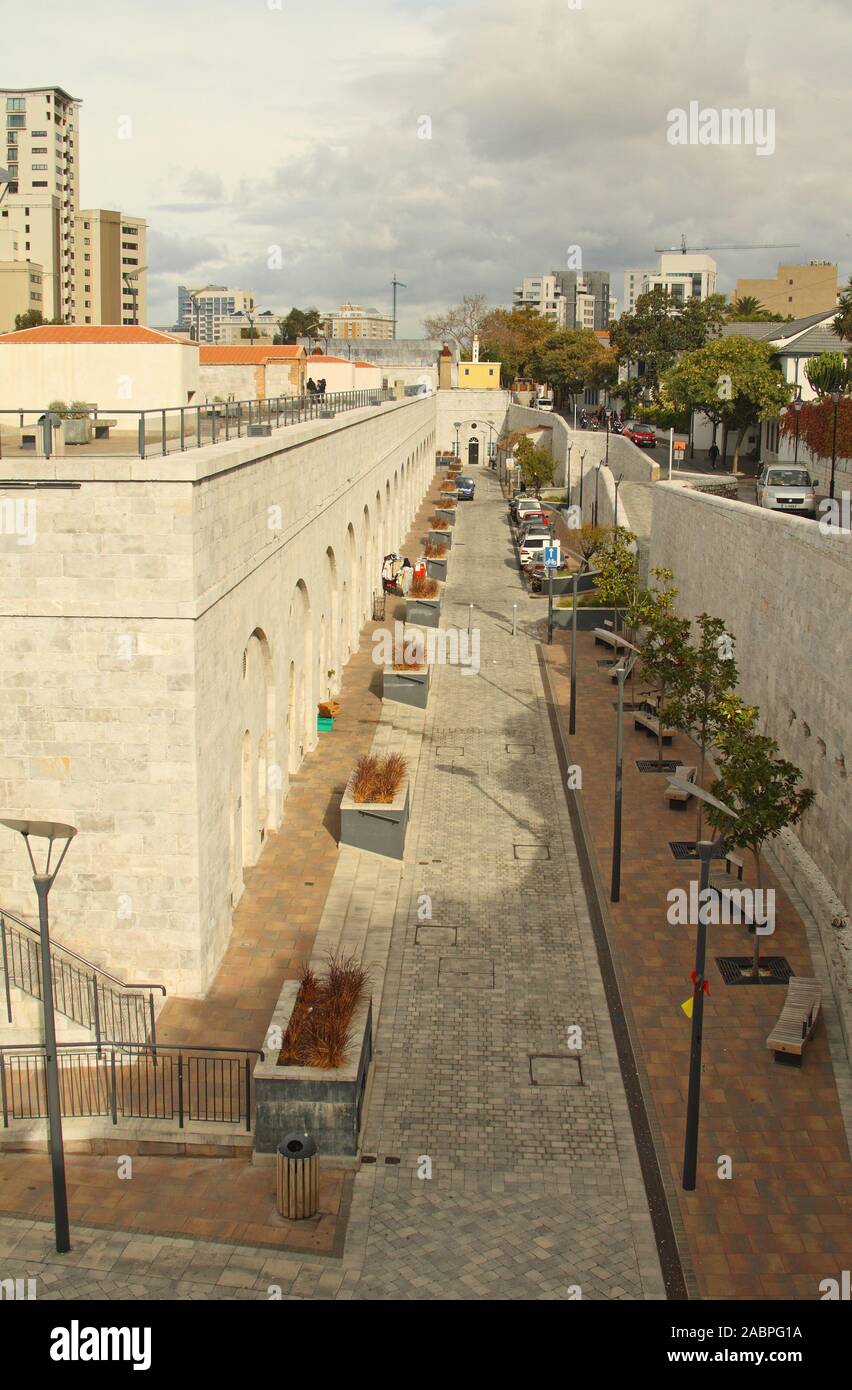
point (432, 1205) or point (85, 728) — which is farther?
point (85, 728)

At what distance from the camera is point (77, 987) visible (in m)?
15.6

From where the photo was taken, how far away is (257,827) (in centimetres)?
2030

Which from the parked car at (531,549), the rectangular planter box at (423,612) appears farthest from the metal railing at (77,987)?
the parked car at (531,549)

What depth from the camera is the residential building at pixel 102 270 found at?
4904 inches

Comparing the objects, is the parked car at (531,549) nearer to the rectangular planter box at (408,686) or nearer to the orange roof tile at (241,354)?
the orange roof tile at (241,354)

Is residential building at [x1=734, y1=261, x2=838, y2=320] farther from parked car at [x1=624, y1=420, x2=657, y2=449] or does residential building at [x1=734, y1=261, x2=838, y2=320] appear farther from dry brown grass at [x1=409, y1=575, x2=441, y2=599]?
dry brown grass at [x1=409, y1=575, x2=441, y2=599]

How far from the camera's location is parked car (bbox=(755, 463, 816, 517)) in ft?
107

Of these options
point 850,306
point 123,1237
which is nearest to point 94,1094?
point 123,1237

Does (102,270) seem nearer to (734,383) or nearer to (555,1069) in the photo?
(734,383)

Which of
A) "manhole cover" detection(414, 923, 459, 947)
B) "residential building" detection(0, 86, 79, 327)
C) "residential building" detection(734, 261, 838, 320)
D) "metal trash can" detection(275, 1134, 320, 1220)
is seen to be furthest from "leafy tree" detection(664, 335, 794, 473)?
"residential building" detection(0, 86, 79, 327)

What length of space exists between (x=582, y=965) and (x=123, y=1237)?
7.69 metres

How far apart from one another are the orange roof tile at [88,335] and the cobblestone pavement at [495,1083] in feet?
32.9

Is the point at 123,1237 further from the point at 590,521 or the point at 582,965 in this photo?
the point at 590,521

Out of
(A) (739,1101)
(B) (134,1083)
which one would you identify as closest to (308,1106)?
(B) (134,1083)
